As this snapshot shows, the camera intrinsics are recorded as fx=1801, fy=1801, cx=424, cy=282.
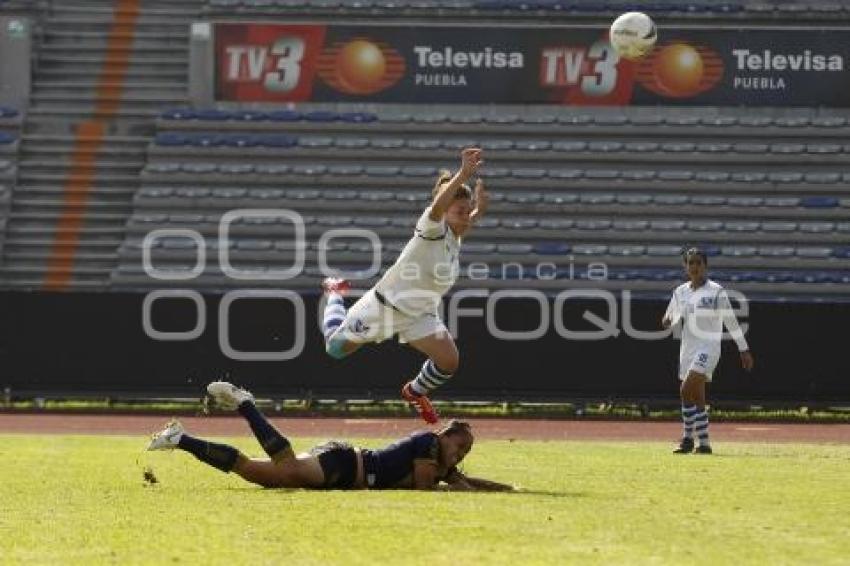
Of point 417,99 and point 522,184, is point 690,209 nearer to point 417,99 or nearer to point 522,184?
point 522,184

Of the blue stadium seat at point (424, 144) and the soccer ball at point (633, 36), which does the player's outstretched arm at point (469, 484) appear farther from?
the blue stadium seat at point (424, 144)

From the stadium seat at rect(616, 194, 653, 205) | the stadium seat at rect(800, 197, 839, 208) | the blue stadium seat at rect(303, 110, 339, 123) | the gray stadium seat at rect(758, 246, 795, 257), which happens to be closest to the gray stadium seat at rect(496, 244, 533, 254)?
the stadium seat at rect(616, 194, 653, 205)

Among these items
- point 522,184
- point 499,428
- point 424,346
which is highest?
point 522,184

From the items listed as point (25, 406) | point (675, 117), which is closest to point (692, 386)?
point (25, 406)

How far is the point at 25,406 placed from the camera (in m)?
30.1

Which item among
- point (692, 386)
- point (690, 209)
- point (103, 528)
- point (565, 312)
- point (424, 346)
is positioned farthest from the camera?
point (690, 209)

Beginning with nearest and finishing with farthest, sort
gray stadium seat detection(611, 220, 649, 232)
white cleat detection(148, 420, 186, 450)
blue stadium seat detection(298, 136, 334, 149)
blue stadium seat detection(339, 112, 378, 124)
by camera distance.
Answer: white cleat detection(148, 420, 186, 450), gray stadium seat detection(611, 220, 649, 232), blue stadium seat detection(298, 136, 334, 149), blue stadium seat detection(339, 112, 378, 124)

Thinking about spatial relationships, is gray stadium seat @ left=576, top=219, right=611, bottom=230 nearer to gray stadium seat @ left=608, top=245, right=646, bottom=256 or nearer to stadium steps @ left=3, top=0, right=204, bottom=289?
gray stadium seat @ left=608, top=245, right=646, bottom=256

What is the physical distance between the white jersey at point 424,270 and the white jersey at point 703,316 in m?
4.90

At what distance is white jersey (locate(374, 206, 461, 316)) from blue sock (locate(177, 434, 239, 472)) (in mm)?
2995

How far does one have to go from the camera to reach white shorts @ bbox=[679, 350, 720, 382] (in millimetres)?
19547

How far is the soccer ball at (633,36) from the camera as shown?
22.5 meters

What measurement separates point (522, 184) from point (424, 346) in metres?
20.3

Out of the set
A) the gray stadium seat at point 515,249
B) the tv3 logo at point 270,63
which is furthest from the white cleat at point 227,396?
the tv3 logo at point 270,63
